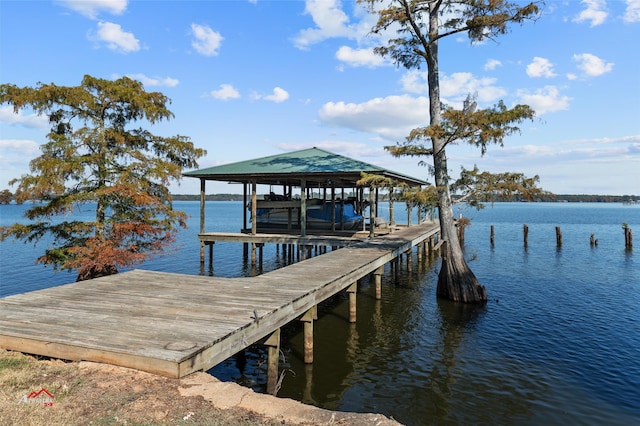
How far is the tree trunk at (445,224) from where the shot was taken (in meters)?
15.4

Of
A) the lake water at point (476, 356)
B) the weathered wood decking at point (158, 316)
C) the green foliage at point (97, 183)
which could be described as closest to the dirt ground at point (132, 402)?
the weathered wood decking at point (158, 316)

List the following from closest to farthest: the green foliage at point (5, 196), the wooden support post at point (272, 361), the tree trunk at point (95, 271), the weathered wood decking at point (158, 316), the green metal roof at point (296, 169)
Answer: the weathered wood decking at point (158, 316), the wooden support post at point (272, 361), the green foliage at point (5, 196), the tree trunk at point (95, 271), the green metal roof at point (296, 169)

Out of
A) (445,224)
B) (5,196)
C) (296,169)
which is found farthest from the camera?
(296,169)

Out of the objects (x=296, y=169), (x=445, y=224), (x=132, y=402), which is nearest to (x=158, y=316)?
(x=132, y=402)

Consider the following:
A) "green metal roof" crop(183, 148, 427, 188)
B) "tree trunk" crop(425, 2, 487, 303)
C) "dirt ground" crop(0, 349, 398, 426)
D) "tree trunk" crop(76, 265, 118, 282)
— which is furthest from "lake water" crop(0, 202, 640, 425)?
"tree trunk" crop(76, 265, 118, 282)

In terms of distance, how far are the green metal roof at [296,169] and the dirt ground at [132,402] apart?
44.5 feet

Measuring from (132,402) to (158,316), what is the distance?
251 cm

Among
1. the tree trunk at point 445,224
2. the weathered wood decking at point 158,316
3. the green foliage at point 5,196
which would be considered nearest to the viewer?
the weathered wood decking at point 158,316

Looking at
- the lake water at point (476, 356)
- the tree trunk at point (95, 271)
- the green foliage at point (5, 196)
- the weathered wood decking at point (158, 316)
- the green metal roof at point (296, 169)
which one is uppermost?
the green metal roof at point (296, 169)

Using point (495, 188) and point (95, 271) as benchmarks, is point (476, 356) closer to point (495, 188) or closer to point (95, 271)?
point (495, 188)

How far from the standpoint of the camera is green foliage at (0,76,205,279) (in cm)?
1378

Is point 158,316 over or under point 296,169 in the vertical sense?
under

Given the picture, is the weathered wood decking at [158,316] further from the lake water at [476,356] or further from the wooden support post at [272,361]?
the lake water at [476,356]

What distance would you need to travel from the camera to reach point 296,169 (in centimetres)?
1927
